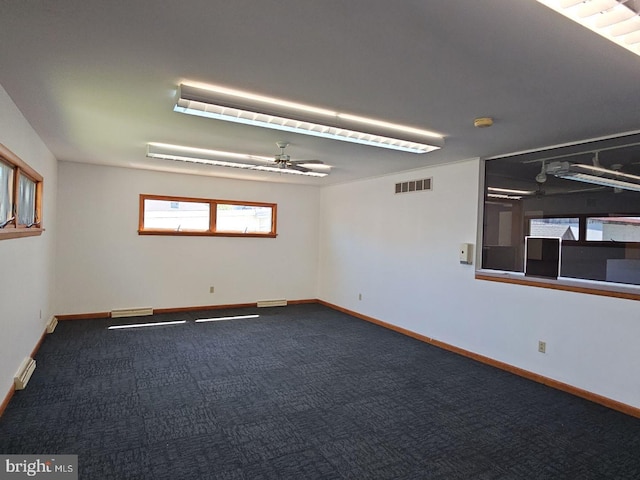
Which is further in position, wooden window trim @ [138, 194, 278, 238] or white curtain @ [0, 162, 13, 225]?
wooden window trim @ [138, 194, 278, 238]

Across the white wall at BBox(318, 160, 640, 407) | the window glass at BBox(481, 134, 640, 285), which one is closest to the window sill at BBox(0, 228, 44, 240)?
the white wall at BBox(318, 160, 640, 407)

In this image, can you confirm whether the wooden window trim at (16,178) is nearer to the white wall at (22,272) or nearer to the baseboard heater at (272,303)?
the white wall at (22,272)

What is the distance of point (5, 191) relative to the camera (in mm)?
3035

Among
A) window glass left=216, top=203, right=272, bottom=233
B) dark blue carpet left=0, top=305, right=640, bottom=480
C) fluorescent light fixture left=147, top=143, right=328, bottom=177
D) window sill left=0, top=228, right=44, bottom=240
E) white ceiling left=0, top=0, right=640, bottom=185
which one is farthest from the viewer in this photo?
window glass left=216, top=203, right=272, bottom=233

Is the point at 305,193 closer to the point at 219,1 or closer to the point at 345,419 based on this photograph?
the point at 345,419

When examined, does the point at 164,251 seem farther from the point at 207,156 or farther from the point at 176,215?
the point at 207,156

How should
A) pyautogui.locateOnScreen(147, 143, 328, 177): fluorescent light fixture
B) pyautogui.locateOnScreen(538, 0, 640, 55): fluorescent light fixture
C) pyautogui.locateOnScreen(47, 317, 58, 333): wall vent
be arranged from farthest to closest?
pyautogui.locateOnScreen(47, 317, 58, 333): wall vent, pyautogui.locateOnScreen(147, 143, 328, 177): fluorescent light fixture, pyautogui.locateOnScreen(538, 0, 640, 55): fluorescent light fixture

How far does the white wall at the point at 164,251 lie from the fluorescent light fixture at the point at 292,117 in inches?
159

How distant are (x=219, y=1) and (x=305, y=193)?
20.5 ft

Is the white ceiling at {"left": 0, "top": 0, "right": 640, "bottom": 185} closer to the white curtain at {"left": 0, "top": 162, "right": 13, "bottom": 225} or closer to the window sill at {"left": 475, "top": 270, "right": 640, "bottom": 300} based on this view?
the white curtain at {"left": 0, "top": 162, "right": 13, "bottom": 225}

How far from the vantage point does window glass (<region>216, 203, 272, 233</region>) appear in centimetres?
717

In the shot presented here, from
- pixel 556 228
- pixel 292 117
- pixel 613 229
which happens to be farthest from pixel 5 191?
pixel 613 229

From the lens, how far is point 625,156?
355 centimetres

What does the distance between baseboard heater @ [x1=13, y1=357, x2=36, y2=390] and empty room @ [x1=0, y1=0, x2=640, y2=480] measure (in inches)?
0.7
